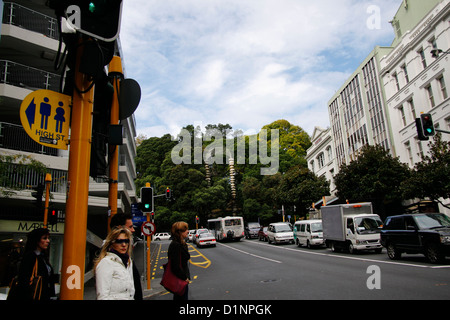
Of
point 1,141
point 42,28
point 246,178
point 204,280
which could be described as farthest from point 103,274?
point 246,178

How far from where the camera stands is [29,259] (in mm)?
3859

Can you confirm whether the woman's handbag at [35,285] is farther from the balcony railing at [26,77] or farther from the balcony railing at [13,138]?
the balcony railing at [26,77]

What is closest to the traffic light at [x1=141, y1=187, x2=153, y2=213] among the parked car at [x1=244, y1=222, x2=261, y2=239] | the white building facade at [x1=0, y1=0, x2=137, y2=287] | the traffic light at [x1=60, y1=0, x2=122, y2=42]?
the white building facade at [x1=0, y1=0, x2=137, y2=287]

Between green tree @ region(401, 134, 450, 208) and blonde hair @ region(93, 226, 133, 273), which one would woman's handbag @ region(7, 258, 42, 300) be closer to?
blonde hair @ region(93, 226, 133, 273)

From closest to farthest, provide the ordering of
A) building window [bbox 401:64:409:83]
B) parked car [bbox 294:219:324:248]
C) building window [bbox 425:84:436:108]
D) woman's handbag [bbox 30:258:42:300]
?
1. woman's handbag [bbox 30:258:42:300]
2. parked car [bbox 294:219:324:248]
3. building window [bbox 425:84:436:108]
4. building window [bbox 401:64:409:83]

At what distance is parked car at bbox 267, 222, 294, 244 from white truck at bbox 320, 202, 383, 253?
814 cm

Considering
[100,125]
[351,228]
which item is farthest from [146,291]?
[351,228]

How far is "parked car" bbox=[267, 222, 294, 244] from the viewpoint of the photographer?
28.6 m

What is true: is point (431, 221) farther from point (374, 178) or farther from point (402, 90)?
point (402, 90)

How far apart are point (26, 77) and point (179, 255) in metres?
17.0

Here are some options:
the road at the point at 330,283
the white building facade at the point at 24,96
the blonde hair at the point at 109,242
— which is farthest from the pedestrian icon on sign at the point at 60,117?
the white building facade at the point at 24,96
